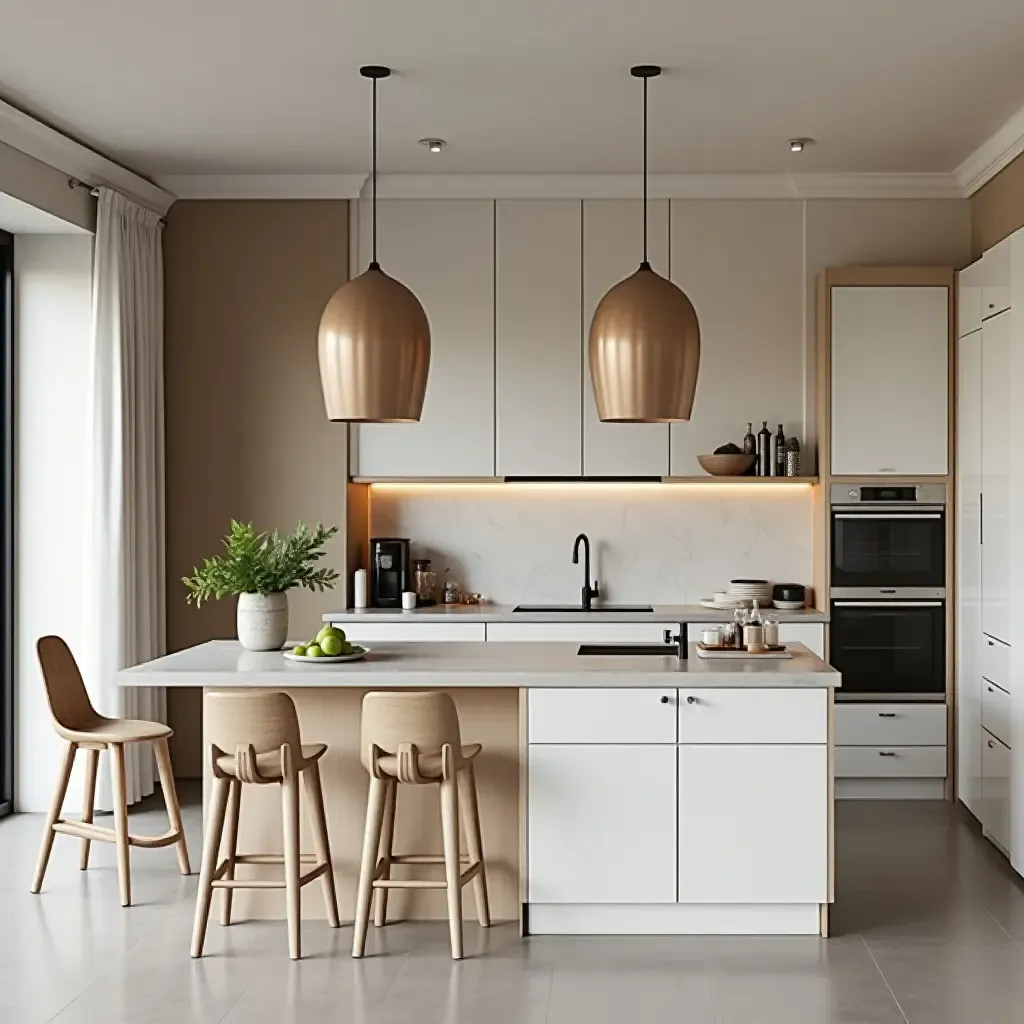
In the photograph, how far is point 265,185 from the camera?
6676 mm

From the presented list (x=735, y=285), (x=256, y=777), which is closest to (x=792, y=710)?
(x=256, y=777)

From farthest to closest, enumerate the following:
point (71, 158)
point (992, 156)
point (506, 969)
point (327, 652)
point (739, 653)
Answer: point (992, 156) < point (71, 158) < point (739, 653) < point (327, 652) < point (506, 969)

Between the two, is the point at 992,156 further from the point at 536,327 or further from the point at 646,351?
the point at 646,351

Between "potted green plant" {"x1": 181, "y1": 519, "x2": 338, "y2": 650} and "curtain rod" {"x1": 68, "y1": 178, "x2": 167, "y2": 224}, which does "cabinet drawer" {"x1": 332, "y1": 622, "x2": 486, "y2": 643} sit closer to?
"potted green plant" {"x1": 181, "y1": 519, "x2": 338, "y2": 650}

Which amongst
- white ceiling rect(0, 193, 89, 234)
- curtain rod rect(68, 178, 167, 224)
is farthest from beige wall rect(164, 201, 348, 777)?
white ceiling rect(0, 193, 89, 234)

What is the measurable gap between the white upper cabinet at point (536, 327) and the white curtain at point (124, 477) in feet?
5.49

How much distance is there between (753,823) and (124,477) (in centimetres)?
326

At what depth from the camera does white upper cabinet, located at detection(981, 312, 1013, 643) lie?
5.36 meters

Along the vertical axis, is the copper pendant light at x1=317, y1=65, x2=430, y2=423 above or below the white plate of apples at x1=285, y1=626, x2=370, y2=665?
above

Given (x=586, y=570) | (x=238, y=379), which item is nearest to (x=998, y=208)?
(x=586, y=570)

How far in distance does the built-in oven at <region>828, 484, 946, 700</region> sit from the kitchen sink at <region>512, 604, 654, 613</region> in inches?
37.0

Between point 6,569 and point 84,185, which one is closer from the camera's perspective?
point 84,185

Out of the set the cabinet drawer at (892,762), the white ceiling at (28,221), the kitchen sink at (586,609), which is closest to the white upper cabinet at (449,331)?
the kitchen sink at (586,609)

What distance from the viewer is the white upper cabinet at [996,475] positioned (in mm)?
5355
